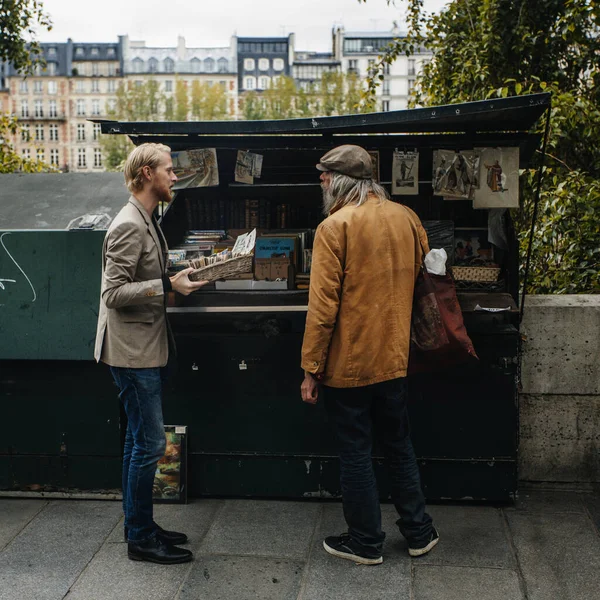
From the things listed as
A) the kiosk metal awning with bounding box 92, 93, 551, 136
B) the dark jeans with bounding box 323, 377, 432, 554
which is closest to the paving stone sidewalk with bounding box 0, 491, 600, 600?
the dark jeans with bounding box 323, 377, 432, 554

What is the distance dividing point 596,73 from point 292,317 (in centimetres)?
384

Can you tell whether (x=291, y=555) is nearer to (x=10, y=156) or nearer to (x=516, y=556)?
(x=516, y=556)

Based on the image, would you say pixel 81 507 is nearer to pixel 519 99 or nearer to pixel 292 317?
pixel 292 317

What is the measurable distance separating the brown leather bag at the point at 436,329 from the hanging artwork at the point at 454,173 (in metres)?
0.63

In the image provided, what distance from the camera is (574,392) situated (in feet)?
13.9

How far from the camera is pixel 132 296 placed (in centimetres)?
322

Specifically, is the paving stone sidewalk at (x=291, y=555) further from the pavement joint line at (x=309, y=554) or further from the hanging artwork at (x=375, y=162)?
the hanging artwork at (x=375, y=162)

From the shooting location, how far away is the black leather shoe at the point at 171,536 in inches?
141

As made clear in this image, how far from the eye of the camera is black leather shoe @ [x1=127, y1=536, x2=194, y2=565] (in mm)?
3463

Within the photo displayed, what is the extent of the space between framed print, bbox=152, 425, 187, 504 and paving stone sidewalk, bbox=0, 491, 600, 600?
0.06m

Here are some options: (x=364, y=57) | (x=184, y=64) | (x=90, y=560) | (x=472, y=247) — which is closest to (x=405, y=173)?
(x=472, y=247)

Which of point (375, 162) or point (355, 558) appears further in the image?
point (375, 162)

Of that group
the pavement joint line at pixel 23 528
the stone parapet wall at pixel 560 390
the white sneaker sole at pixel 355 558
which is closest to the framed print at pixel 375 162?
the stone parapet wall at pixel 560 390

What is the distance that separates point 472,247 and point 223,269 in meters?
1.56
